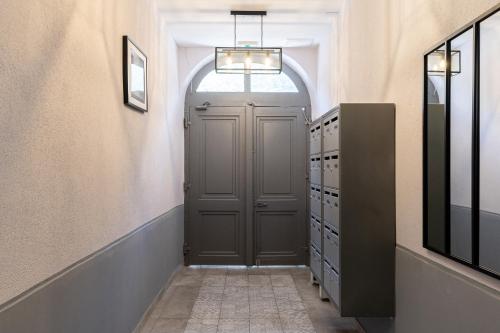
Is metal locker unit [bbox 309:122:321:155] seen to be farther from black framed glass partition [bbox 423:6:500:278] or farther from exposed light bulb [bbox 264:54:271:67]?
black framed glass partition [bbox 423:6:500:278]

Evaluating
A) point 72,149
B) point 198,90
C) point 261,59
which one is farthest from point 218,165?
point 72,149

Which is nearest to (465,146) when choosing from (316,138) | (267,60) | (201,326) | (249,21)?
(316,138)

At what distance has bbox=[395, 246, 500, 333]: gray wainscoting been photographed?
1.59 meters

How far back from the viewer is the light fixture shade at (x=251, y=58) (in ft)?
13.8

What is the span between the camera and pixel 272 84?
219 inches

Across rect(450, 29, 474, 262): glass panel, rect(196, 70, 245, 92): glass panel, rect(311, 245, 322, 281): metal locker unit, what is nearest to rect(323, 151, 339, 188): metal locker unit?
rect(311, 245, 322, 281): metal locker unit

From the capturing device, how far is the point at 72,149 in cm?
200

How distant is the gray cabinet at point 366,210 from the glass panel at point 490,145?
1047 millimetres

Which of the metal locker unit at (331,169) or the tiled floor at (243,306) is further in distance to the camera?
the tiled floor at (243,306)

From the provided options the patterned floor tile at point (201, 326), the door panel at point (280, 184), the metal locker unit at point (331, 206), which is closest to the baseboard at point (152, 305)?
the patterned floor tile at point (201, 326)

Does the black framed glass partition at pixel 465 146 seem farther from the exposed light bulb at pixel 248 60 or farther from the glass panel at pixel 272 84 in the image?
the glass panel at pixel 272 84

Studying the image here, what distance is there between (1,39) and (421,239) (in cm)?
216

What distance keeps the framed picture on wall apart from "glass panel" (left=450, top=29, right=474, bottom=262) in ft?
6.93

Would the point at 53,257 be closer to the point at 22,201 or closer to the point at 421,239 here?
the point at 22,201
